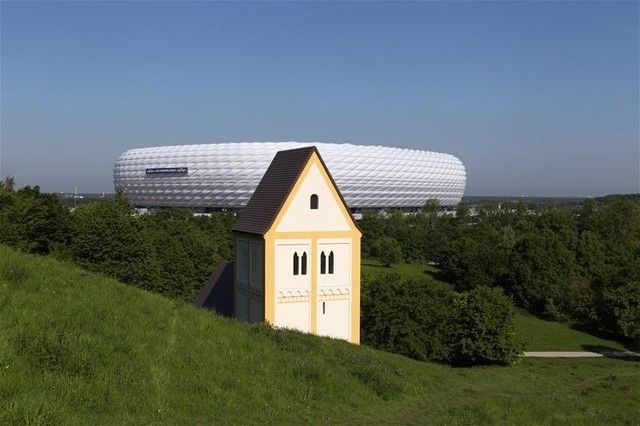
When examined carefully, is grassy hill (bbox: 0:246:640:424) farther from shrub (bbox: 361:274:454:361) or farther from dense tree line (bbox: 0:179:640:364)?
dense tree line (bbox: 0:179:640:364)

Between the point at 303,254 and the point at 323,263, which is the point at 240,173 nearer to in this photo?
the point at 323,263

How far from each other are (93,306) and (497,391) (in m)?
15.1

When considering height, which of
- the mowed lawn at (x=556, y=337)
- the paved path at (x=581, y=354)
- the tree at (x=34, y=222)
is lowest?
the mowed lawn at (x=556, y=337)

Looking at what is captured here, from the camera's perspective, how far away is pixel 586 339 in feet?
197

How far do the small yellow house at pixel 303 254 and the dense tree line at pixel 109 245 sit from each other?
18.2 m

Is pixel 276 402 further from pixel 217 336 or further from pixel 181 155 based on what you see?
pixel 181 155

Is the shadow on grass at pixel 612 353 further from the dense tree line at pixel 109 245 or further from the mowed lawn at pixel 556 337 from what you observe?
the dense tree line at pixel 109 245

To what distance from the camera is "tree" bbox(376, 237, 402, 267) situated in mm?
99125

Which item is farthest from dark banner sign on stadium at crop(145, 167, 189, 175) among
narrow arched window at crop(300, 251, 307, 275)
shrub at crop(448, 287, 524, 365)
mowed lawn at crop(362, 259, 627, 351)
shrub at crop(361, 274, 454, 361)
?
narrow arched window at crop(300, 251, 307, 275)

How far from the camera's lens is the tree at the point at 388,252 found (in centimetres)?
9912

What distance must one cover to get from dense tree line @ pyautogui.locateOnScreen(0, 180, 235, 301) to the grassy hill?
30.0 metres

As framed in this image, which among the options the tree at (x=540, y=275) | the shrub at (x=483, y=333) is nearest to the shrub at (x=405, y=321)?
the shrub at (x=483, y=333)

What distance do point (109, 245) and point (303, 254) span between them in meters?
23.8

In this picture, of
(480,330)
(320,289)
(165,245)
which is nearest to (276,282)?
(320,289)
